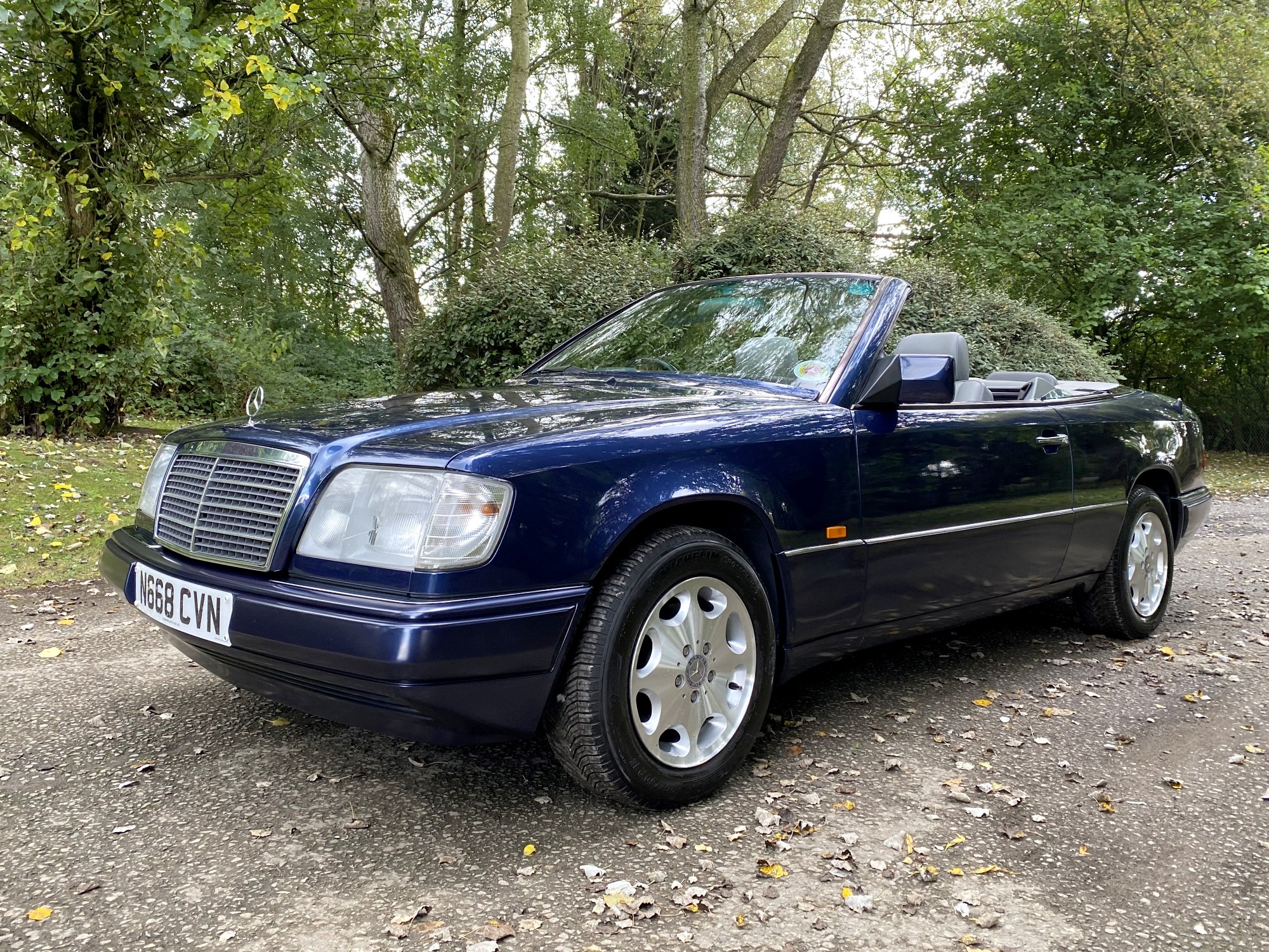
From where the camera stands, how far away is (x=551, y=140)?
23.5 meters

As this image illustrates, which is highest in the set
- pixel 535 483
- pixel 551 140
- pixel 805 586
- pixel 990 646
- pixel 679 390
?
pixel 551 140

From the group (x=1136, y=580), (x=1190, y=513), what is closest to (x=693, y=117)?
(x=1190, y=513)

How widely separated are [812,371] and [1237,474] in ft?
45.7

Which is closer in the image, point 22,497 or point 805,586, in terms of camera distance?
point 805,586

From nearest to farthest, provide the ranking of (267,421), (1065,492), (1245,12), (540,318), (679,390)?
(267,421) < (679,390) < (1065,492) < (540,318) < (1245,12)

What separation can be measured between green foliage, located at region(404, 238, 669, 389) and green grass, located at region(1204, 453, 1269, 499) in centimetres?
754

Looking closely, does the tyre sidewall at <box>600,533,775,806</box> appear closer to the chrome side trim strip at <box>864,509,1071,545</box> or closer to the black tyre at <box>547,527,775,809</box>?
the black tyre at <box>547,527,775,809</box>

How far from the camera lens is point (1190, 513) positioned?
493 cm

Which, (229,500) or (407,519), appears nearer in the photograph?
(407,519)

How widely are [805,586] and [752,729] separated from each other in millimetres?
448

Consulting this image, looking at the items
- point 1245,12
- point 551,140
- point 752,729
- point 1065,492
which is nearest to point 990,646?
point 1065,492

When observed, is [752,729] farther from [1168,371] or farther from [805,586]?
[1168,371]

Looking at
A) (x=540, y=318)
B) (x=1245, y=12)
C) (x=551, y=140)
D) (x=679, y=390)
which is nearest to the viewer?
(x=679, y=390)

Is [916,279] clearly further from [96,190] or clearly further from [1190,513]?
[96,190]
